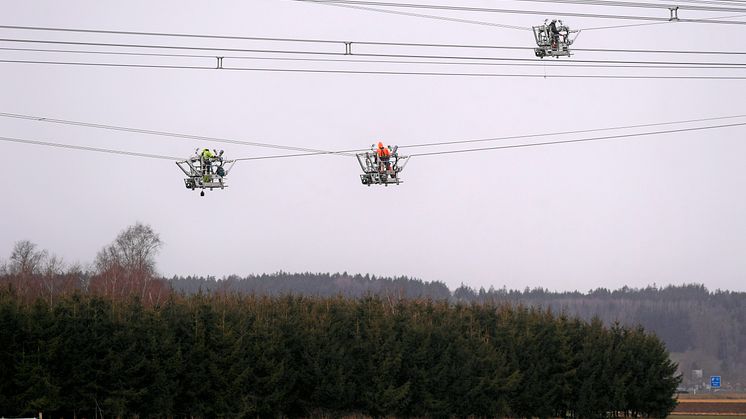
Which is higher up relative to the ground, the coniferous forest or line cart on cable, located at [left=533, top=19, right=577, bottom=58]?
line cart on cable, located at [left=533, top=19, right=577, bottom=58]

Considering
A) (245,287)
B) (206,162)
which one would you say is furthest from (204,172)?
(245,287)

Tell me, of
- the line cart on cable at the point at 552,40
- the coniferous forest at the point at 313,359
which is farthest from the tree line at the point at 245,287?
the line cart on cable at the point at 552,40

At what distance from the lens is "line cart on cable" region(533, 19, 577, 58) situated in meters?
30.9

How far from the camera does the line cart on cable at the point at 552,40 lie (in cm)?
3092

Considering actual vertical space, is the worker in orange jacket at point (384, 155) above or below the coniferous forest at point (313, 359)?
above

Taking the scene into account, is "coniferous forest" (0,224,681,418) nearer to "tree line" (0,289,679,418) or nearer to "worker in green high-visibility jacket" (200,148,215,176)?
"tree line" (0,289,679,418)

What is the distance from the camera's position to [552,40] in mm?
30953

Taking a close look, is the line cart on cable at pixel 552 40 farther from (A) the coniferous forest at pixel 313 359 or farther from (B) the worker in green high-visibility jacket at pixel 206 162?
(A) the coniferous forest at pixel 313 359

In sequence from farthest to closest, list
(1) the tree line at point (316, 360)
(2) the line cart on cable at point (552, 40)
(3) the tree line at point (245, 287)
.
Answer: (3) the tree line at point (245, 287)
(1) the tree line at point (316, 360)
(2) the line cart on cable at point (552, 40)

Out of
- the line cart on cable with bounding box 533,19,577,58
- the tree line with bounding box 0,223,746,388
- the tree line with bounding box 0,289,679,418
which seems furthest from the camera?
the tree line with bounding box 0,223,746,388

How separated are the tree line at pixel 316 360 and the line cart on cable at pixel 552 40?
22.0 meters

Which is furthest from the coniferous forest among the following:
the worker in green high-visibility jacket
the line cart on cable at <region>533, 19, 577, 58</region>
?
the line cart on cable at <region>533, 19, 577, 58</region>

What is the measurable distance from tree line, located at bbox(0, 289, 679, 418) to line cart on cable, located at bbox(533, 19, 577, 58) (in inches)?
866

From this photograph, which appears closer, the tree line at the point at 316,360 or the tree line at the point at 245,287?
the tree line at the point at 316,360
